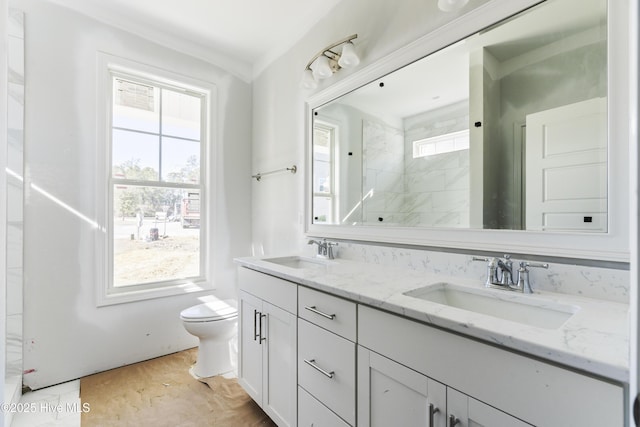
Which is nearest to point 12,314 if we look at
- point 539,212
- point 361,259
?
point 361,259

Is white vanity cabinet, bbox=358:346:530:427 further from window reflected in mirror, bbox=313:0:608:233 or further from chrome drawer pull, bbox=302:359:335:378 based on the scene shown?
window reflected in mirror, bbox=313:0:608:233

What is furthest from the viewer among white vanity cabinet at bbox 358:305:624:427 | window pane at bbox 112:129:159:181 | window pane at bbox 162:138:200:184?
window pane at bbox 162:138:200:184

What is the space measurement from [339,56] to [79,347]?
265 centimetres

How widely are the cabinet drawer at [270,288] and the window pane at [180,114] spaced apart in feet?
4.90

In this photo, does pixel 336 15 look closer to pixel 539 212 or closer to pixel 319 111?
pixel 319 111

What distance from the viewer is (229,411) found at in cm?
177

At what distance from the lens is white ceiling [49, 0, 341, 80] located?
83.0 inches

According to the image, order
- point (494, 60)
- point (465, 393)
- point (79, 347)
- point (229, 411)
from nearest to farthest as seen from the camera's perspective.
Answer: point (465, 393) → point (494, 60) → point (229, 411) → point (79, 347)

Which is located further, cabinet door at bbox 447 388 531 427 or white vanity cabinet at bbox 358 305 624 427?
cabinet door at bbox 447 388 531 427

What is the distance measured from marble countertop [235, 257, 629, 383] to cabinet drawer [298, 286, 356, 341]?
39mm

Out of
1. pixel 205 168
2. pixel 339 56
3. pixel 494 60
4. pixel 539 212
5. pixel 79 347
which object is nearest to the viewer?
pixel 539 212

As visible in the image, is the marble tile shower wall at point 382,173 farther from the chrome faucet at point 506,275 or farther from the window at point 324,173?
the chrome faucet at point 506,275

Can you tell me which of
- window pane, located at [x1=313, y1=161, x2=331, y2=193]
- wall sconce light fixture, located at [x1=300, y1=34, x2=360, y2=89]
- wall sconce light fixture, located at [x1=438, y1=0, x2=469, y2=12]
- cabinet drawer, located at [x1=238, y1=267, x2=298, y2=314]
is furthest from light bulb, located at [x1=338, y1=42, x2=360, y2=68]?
cabinet drawer, located at [x1=238, y1=267, x2=298, y2=314]

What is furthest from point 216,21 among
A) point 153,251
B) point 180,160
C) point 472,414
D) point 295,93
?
point 472,414
